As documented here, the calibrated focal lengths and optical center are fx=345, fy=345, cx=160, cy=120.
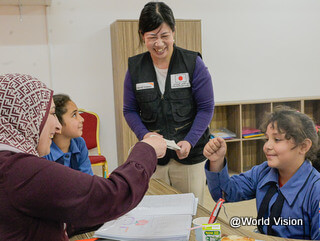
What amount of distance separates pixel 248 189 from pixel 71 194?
3.39 feet

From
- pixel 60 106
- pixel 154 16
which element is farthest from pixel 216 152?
pixel 60 106

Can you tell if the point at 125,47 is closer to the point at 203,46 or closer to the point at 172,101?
the point at 203,46

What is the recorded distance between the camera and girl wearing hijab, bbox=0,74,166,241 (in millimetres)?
815

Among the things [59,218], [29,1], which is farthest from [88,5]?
→ [59,218]

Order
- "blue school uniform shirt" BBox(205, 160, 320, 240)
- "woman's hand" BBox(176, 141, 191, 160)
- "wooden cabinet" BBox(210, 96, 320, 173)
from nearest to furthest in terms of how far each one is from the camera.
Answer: "blue school uniform shirt" BBox(205, 160, 320, 240), "woman's hand" BBox(176, 141, 191, 160), "wooden cabinet" BBox(210, 96, 320, 173)

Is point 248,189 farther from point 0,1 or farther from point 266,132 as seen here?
point 0,1

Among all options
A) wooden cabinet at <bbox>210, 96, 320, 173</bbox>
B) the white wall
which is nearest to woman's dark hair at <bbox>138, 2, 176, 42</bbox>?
the white wall

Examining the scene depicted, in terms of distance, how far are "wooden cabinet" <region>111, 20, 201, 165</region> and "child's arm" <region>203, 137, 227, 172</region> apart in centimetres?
222

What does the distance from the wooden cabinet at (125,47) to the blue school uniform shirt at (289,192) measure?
2.25m

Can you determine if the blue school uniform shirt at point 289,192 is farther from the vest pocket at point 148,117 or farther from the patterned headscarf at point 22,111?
the patterned headscarf at point 22,111

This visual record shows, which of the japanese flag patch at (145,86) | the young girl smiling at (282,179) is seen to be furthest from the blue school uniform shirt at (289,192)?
the japanese flag patch at (145,86)

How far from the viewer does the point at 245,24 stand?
4.61 m

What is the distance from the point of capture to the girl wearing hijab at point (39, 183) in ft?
2.68

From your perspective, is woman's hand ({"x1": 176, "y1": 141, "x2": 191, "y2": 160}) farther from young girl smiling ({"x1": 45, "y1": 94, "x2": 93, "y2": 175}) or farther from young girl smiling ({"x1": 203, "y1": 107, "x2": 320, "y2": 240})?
young girl smiling ({"x1": 45, "y1": 94, "x2": 93, "y2": 175})
